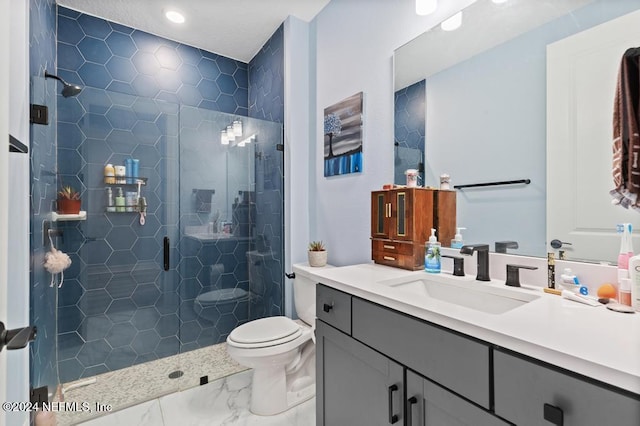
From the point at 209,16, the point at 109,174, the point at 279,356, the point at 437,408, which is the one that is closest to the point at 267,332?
the point at 279,356

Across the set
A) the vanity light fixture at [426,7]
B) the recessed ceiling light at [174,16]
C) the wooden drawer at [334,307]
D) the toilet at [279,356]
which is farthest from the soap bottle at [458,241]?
the recessed ceiling light at [174,16]

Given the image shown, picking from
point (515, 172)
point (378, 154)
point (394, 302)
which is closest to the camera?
point (394, 302)

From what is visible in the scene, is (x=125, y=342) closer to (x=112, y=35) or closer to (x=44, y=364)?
(x=44, y=364)

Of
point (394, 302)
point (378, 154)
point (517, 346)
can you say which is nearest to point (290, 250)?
point (378, 154)

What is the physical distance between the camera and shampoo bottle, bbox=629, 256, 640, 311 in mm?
795

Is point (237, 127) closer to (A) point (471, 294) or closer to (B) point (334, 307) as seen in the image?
(B) point (334, 307)

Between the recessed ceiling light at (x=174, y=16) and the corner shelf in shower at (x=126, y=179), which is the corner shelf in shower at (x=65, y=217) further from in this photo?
the recessed ceiling light at (x=174, y=16)

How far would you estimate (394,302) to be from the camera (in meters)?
0.96

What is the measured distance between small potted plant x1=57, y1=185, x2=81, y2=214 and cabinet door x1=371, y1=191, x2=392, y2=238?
1.85 metres

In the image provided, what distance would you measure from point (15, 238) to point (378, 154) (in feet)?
5.70

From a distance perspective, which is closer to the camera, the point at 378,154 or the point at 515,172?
the point at 515,172

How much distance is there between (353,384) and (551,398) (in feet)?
2.26

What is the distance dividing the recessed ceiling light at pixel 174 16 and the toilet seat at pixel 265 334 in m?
2.30

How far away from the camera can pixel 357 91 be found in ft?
6.20
